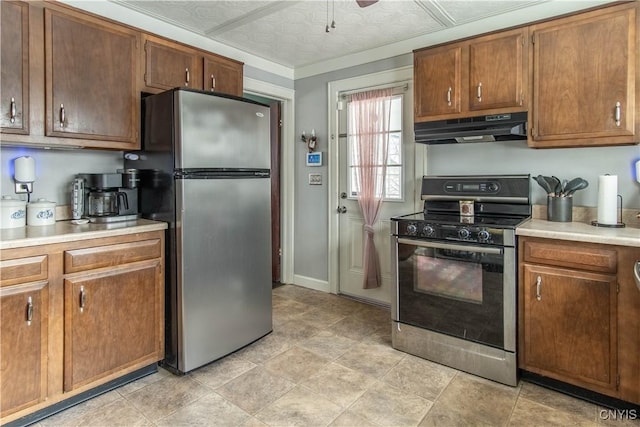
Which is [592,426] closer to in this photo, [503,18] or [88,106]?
[503,18]

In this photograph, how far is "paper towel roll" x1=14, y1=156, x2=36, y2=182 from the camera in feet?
7.23

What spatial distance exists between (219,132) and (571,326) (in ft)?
7.92

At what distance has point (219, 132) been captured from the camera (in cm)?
236

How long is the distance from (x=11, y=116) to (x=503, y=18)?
11.0 feet

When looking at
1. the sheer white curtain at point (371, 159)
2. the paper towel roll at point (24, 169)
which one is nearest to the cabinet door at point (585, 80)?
the sheer white curtain at point (371, 159)

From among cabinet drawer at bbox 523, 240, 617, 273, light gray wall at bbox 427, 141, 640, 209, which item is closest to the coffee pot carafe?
light gray wall at bbox 427, 141, 640, 209

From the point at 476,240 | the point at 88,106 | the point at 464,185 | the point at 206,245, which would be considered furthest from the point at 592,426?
the point at 88,106

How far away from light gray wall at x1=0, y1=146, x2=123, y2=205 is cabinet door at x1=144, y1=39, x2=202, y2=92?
650 mm

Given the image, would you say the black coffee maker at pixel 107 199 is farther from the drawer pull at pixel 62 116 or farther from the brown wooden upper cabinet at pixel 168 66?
the brown wooden upper cabinet at pixel 168 66

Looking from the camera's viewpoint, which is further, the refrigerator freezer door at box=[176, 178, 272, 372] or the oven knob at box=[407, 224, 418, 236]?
the oven knob at box=[407, 224, 418, 236]

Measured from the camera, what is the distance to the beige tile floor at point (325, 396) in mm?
1873

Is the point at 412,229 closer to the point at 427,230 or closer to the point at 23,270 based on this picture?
the point at 427,230

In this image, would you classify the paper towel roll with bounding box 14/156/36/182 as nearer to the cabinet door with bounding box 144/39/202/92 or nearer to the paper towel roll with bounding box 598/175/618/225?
the cabinet door with bounding box 144/39/202/92

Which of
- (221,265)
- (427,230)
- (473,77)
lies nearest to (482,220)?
(427,230)
